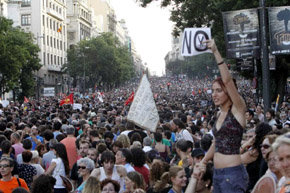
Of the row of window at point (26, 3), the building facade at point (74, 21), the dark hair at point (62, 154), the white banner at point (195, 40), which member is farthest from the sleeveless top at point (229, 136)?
the building facade at point (74, 21)

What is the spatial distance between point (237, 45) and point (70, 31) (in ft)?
283

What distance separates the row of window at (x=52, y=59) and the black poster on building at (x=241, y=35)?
69.0 m

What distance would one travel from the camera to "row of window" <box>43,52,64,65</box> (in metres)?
81.4

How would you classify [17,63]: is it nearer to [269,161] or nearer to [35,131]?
[35,131]

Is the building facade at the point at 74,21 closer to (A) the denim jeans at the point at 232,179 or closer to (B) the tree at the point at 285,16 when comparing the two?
(B) the tree at the point at 285,16

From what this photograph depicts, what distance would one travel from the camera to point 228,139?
4.36 m

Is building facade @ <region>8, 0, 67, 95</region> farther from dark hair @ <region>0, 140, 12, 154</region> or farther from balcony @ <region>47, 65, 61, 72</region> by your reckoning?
dark hair @ <region>0, 140, 12, 154</region>

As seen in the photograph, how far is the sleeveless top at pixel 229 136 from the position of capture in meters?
4.36

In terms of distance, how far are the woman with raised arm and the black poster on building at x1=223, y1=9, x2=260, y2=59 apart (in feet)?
31.2

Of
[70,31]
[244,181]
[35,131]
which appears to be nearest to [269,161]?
[244,181]

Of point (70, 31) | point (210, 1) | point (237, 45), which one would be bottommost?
point (237, 45)

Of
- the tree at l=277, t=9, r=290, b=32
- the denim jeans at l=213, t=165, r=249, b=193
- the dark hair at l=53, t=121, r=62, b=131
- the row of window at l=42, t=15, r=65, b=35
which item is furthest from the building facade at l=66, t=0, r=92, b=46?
the denim jeans at l=213, t=165, r=249, b=193

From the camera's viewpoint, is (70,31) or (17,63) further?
(70,31)

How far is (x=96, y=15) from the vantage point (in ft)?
459
